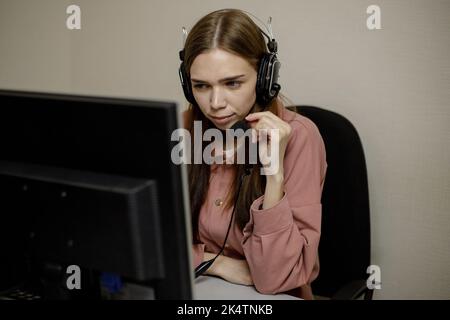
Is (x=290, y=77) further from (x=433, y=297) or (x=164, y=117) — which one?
(x=164, y=117)

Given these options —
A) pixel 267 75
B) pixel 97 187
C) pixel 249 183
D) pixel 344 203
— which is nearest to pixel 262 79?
pixel 267 75

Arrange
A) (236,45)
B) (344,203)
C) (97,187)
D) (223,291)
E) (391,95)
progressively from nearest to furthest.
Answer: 1. (97,187)
2. (223,291)
3. (236,45)
4. (344,203)
5. (391,95)

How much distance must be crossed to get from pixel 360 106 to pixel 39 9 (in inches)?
52.8

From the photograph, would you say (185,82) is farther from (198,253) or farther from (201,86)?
(198,253)

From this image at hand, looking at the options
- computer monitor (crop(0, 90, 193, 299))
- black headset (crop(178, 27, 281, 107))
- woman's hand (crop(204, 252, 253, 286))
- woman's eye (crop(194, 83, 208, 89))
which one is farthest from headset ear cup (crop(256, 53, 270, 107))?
computer monitor (crop(0, 90, 193, 299))

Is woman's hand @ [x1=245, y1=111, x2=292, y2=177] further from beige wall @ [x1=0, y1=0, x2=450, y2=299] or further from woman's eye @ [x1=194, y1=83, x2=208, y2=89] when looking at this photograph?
beige wall @ [x1=0, y1=0, x2=450, y2=299]

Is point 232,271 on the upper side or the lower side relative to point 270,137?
lower

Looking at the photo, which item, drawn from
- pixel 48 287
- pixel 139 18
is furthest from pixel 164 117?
pixel 139 18

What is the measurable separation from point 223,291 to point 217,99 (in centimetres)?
41

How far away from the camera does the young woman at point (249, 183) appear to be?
1067mm

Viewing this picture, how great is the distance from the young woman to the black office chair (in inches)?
2.6

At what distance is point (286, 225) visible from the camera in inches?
42.0

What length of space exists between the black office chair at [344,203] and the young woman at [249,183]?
7 cm

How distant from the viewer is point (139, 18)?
183 centimetres
